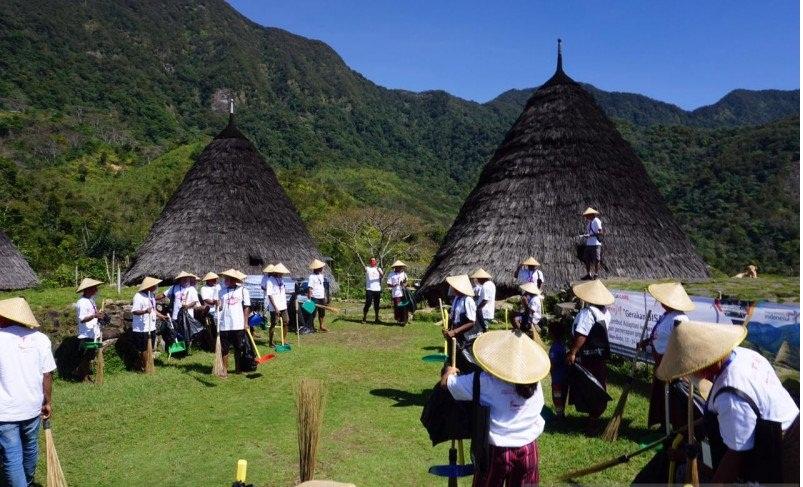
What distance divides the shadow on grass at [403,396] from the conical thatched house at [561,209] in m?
5.07

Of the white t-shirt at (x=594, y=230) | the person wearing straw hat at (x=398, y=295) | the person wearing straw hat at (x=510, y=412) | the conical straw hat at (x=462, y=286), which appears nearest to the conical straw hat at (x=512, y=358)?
the person wearing straw hat at (x=510, y=412)

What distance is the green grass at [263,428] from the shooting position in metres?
5.15

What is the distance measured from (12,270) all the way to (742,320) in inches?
880

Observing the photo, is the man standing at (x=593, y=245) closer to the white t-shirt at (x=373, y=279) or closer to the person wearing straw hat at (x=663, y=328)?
the white t-shirt at (x=373, y=279)

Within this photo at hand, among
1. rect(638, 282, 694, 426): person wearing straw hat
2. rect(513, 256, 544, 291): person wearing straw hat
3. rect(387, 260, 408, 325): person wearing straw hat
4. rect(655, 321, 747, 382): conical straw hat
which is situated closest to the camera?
rect(655, 321, 747, 382): conical straw hat

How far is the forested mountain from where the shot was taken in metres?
35.3

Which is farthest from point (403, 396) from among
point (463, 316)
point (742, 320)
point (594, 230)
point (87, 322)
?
point (594, 230)

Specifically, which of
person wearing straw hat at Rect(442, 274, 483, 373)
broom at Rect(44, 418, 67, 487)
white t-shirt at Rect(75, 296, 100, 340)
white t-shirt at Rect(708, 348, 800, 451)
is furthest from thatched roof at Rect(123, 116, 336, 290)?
white t-shirt at Rect(708, 348, 800, 451)

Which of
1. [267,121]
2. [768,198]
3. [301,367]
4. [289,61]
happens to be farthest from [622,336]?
[289,61]

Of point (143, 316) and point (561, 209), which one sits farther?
point (561, 209)

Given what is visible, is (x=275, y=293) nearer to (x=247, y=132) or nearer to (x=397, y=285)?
(x=397, y=285)

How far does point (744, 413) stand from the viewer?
2.54 m

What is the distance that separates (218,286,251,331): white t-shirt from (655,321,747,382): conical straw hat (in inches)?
256

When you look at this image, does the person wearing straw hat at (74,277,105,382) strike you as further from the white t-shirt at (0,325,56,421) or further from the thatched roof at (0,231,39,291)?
the thatched roof at (0,231,39,291)
